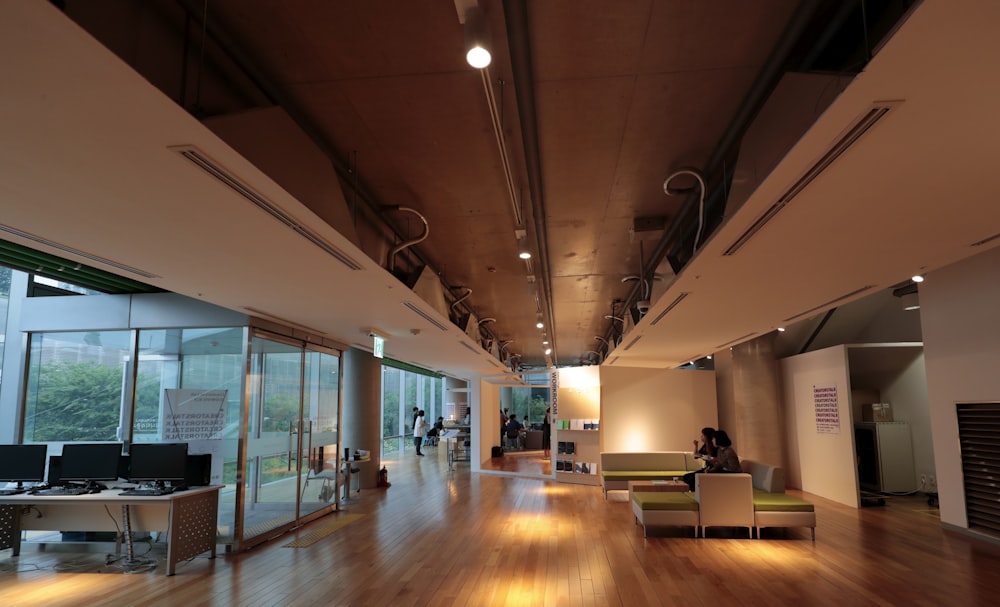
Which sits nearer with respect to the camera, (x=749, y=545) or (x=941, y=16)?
(x=941, y=16)

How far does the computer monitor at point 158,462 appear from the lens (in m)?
6.65

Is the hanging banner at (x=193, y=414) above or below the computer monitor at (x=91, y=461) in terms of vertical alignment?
above

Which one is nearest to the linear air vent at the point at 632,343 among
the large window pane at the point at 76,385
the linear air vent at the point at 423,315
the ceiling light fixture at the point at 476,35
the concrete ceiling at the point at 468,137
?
the linear air vent at the point at 423,315

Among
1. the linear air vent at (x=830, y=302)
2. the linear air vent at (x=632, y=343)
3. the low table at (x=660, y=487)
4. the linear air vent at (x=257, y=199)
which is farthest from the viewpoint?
the linear air vent at (x=632, y=343)

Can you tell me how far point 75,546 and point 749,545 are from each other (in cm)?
800

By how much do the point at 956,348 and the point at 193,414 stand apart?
9.30 m

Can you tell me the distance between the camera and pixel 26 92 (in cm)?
228

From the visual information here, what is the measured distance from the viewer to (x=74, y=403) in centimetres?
761

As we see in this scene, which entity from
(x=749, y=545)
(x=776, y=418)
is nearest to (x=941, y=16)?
(x=749, y=545)

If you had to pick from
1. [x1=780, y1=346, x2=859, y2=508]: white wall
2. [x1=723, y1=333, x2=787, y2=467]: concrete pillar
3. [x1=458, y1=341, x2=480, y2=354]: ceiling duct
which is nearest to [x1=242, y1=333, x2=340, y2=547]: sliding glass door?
[x1=458, y1=341, x2=480, y2=354]: ceiling duct

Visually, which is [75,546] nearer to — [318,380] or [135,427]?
[135,427]

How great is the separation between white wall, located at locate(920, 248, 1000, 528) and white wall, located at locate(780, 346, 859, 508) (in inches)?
88.4

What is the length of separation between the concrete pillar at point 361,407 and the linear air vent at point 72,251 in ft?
24.7

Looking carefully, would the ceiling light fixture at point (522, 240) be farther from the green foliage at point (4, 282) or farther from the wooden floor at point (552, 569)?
the green foliage at point (4, 282)
